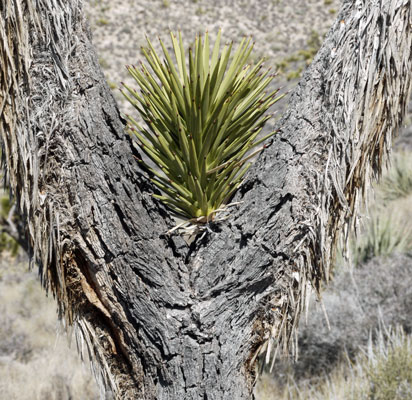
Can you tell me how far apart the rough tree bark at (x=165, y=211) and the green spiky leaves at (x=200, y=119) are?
123 mm

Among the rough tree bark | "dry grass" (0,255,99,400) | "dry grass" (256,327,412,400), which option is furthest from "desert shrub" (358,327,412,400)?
"dry grass" (0,255,99,400)

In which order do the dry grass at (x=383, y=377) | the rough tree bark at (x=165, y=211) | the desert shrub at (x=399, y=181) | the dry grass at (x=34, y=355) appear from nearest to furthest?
1. the rough tree bark at (x=165, y=211)
2. the dry grass at (x=383, y=377)
3. the dry grass at (x=34, y=355)
4. the desert shrub at (x=399, y=181)

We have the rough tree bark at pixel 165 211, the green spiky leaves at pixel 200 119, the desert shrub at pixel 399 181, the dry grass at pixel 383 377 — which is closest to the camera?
the rough tree bark at pixel 165 211

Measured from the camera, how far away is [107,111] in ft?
7.59

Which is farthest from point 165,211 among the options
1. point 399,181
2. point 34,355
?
point 399,181

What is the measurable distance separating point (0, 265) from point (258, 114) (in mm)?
13733

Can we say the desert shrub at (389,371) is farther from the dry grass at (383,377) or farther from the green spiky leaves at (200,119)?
the green spiky leaves at (200,119)

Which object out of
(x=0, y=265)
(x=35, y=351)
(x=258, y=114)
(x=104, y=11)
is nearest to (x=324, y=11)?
(x=104, y=11)

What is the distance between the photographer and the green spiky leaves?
234cm

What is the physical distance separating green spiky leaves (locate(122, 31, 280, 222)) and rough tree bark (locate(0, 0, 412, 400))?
123mm

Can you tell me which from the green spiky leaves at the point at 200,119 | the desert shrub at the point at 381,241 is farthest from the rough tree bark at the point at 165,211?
the desert shrub at the point at 381,241

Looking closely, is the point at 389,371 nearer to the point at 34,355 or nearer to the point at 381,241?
the point at 381,241

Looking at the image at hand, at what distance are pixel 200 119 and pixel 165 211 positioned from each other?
19.8 inches

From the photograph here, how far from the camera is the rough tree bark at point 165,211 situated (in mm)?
2209
